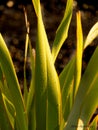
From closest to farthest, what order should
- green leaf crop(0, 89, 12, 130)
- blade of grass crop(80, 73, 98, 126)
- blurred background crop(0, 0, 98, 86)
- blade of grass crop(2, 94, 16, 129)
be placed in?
blade of grass crop(80, 73, 98, 126)
green leaf crop(0, 89, 12, 130)
blade of grass crop(2, 94, 16, 129)
blurred background crop(0, 0, 98, 86)

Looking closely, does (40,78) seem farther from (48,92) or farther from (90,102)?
(90,102)

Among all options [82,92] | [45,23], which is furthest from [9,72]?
[45,23]

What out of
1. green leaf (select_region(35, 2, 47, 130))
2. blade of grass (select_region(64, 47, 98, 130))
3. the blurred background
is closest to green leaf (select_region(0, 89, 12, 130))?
green leaf (select_region(35, 2, 47, 130))

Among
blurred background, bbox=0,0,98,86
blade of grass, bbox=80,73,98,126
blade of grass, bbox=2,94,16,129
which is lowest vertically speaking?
blurred background, bbox=0,0,98,86

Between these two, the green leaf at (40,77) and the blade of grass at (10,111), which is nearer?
the green leaf at (40,77)

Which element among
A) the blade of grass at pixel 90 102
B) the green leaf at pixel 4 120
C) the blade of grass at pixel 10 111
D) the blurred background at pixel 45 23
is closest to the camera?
the blade of grass at pixel 90 102

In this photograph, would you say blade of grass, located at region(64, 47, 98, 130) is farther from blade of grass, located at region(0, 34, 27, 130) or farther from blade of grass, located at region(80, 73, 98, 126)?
blade of grass, located at region(0, 34, 27, 130)

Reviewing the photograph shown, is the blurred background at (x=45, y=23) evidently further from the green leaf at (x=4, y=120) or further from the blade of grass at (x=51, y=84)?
the blade of grass at (x=51, y=84)

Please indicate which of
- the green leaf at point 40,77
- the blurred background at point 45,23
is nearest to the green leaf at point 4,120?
the green leaf at point 40,77

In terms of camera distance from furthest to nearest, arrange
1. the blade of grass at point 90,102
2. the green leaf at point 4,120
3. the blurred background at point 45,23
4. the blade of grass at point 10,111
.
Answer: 1. the blurred background at point 45,23
2. the blade of grass at point 10,111
3. the green leaf at point 4,120
4. the blade of grass at point 90,102
